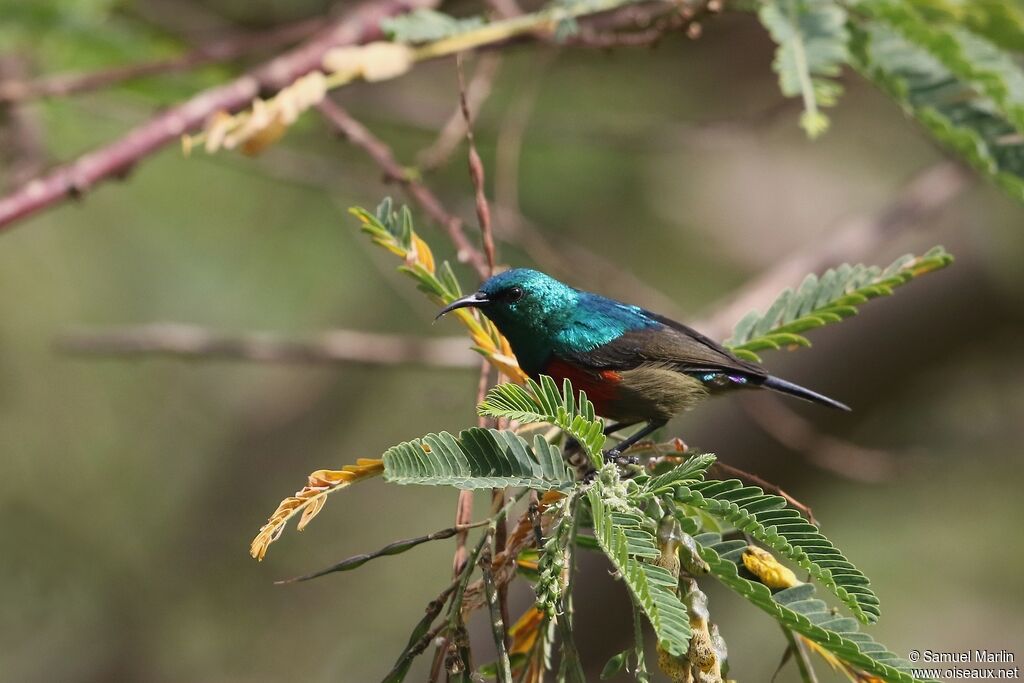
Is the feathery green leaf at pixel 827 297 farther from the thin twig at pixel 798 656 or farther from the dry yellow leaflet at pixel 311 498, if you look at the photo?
the dry yellow leaflet at pixel 311 498

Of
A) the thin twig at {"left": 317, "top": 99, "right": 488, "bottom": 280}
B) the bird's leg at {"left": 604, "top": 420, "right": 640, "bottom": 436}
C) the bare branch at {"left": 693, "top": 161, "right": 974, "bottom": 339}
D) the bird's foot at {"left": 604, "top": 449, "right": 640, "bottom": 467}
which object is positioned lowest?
the bird's foot at {"left": 604, "top": 449, "right": 640, "bottom": 467}

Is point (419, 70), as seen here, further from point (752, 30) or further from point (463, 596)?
point (463, 596)

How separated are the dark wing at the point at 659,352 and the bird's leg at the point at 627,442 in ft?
0.70

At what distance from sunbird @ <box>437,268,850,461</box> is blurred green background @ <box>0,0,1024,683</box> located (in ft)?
8.11

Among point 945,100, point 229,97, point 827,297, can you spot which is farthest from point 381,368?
point 827,297

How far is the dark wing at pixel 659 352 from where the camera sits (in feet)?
9.73

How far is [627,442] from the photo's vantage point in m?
2.58

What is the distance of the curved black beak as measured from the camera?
2479 millimetres

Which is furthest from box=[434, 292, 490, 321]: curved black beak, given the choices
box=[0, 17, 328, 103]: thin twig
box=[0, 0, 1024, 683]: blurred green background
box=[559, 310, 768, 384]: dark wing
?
box=[0, 0, 1024, 683]: blurred green background

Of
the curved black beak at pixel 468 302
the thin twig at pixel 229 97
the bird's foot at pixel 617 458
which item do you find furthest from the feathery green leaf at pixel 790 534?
the thin twig at pixel 229 97

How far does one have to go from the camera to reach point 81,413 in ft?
25.8

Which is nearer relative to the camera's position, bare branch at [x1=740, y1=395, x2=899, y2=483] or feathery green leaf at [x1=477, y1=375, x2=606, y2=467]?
feathery green leaf at [x1=477, y1=375, x2=606, y2=467]

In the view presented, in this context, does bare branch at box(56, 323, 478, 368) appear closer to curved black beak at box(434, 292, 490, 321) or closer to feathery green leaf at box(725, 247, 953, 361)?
curved black beak at box(434, 292, 490, 321)

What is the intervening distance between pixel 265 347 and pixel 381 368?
1794 millimetres
